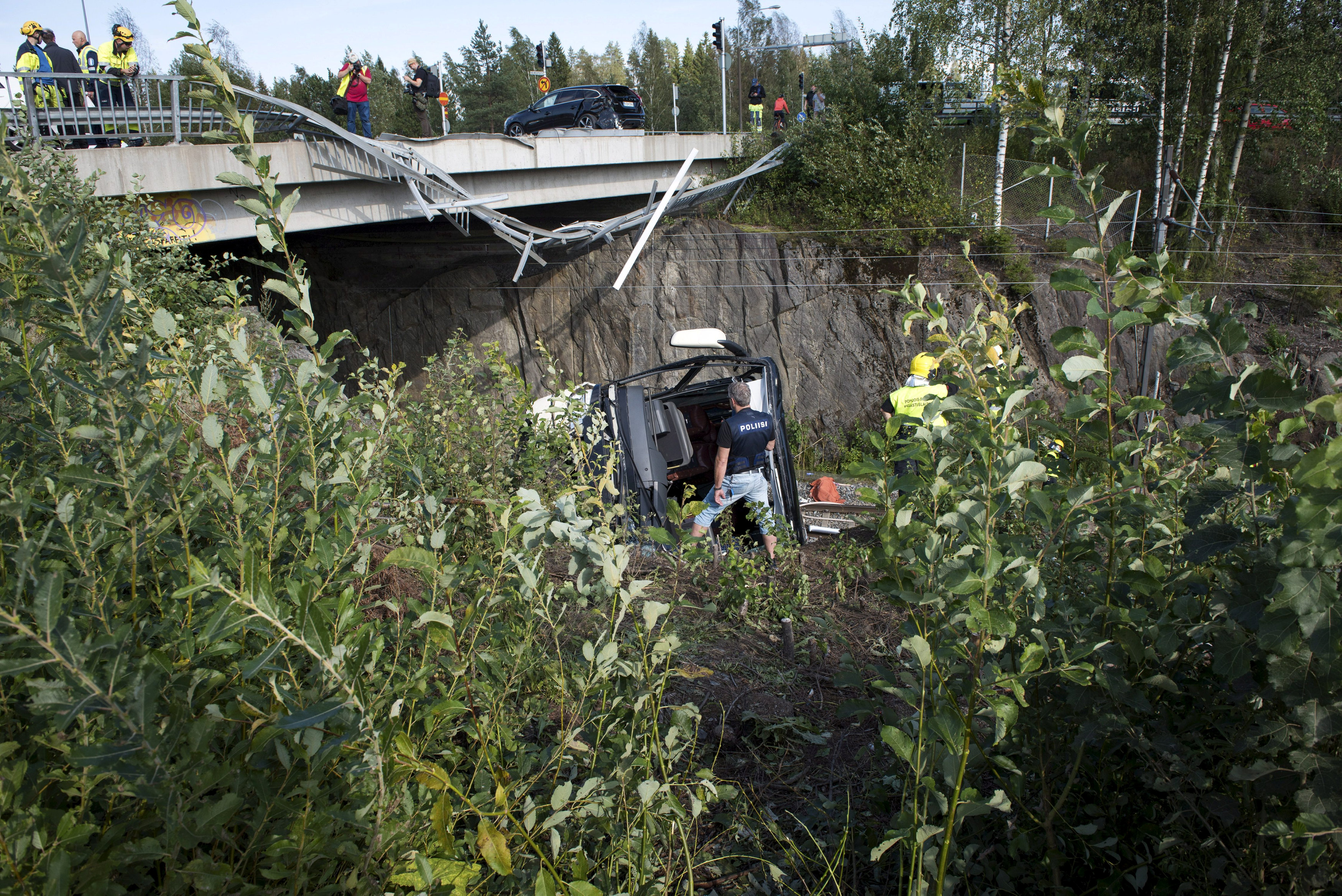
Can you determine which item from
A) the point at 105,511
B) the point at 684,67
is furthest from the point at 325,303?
the point at 684,67

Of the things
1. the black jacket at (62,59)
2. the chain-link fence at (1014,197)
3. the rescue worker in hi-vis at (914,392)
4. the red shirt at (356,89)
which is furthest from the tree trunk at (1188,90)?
the black jacket at (62,59)

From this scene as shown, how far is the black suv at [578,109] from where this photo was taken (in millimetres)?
20844

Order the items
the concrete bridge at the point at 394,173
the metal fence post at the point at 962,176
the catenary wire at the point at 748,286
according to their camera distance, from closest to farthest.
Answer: the concrete bridge at the point at 394,173 → the catenary wire at the point at 748,286 → the metal fence post at the point at 962,176

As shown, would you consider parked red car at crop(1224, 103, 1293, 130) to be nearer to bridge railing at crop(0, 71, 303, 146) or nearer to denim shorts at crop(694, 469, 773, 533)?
denim shorts at crop(694, 469, 773, 533)

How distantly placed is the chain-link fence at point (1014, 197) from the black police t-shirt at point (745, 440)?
1379cm

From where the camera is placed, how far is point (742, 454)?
6379 mm

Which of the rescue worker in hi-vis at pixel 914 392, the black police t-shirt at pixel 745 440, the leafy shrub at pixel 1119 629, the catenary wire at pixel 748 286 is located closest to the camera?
the leafy shrub at pixel 1119 629

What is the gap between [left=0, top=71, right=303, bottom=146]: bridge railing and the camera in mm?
8125

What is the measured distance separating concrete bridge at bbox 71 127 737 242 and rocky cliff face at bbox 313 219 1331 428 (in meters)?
2.07

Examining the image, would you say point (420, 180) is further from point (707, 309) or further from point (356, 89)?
point (707, 309)

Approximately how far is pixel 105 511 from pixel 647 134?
1913 cm

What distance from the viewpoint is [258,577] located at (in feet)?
3.80

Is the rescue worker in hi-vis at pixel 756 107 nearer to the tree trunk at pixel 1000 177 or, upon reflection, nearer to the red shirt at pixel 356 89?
the tree trunk at pixel 1000 177

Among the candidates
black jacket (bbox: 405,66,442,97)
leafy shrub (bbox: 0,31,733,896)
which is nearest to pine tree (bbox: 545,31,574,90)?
black jacket (bbox: 405,66,442,97)
